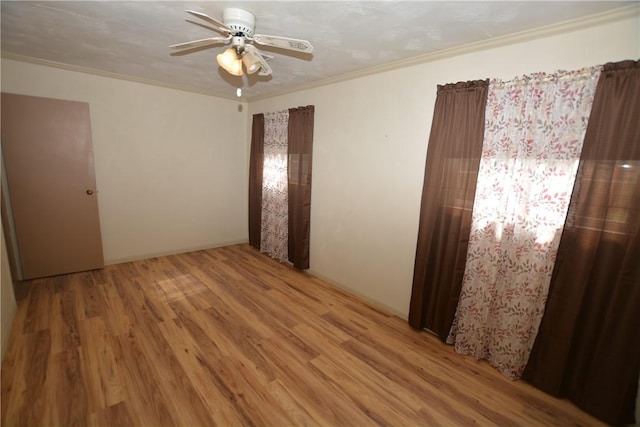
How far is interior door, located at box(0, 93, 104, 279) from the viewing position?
9.59 feet

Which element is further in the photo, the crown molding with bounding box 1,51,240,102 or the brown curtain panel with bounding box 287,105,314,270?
the brown curtain panel with bounding box 287,105,314,270

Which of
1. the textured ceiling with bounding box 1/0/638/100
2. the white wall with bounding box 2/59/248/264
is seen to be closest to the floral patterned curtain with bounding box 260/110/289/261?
the white wall with bounding box 2/59/248/264

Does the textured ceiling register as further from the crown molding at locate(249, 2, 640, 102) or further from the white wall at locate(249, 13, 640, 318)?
the white wall at locate(249, 13, 640, 318)

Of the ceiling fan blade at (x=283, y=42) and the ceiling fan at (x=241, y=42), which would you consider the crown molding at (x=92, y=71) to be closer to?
the ceiling fan at (x=241, y=42)

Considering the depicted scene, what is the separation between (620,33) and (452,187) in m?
1.23

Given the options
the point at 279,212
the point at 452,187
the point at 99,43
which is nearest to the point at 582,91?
the point at 452,187

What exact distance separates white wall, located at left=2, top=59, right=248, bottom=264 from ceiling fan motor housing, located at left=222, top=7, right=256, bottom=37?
2.51 m

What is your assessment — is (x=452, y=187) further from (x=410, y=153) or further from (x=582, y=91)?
(x=582, y=91)

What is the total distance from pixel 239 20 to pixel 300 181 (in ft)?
6.78

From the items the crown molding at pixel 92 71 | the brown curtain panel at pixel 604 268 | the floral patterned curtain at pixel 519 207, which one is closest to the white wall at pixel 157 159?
the crown molding at pixel 92 71

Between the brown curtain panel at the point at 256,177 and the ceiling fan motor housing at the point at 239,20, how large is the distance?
241 centimetres

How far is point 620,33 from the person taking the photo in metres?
1.56

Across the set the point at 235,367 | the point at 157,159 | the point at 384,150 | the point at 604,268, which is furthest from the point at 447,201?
the point at 157,159

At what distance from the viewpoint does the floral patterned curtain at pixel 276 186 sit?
152 inches
